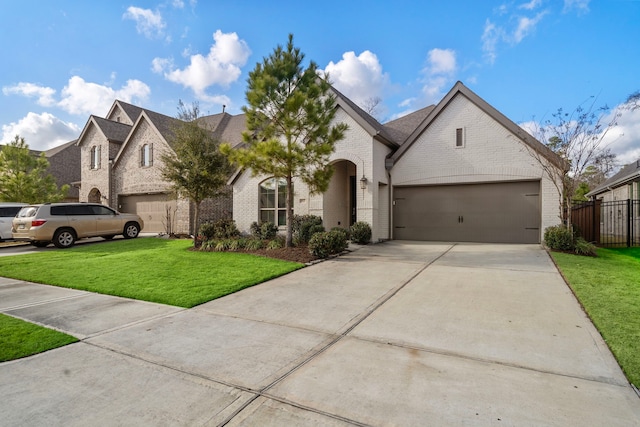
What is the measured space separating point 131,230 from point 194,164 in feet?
21.6

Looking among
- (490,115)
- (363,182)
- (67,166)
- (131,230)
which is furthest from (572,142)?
(67,166)

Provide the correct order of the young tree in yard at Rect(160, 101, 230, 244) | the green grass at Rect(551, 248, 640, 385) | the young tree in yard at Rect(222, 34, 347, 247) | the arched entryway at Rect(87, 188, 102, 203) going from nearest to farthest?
the green grass at Rect(551, 248, 640, 385) < the young tree in yard at Rect(222, 34, 347, 247) < the young tree in yard at Rect(160, 101, 230, 244) < the arched entryway at Rect(87, 188, 102, 203)

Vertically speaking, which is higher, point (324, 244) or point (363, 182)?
point (363, 182)

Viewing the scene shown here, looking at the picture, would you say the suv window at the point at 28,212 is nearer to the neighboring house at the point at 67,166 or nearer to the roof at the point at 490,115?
the roof at the point at 490,115

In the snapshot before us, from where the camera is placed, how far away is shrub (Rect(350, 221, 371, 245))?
12312 mm

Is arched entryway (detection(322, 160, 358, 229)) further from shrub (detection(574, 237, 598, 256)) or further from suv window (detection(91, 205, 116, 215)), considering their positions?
suv window (detection(91, 205, 116, 215))

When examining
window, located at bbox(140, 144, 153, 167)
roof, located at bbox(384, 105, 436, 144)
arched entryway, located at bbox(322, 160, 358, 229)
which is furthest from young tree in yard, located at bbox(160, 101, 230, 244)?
roof, located at bbox(384, 105, 436, 144)

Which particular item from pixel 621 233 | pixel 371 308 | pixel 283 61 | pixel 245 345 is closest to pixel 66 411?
pixel 245 345

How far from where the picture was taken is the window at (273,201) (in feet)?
47.2

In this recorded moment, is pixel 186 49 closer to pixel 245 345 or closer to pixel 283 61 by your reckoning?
pixel 283 61

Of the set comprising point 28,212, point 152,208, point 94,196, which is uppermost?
point 94,196

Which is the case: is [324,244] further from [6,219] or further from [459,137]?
[6,219]

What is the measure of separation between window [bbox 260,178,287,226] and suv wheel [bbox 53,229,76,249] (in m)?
8.14

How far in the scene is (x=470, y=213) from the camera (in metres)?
13.1
